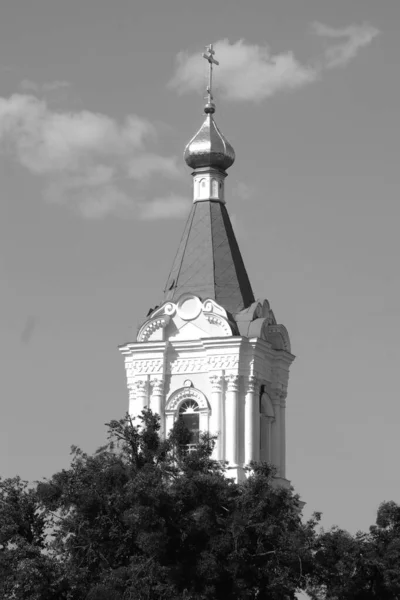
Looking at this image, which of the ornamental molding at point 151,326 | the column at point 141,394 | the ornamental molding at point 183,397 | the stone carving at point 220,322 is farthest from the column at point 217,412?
the ornamental molding at point 151,326

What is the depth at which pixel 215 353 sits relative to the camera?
50.5 m

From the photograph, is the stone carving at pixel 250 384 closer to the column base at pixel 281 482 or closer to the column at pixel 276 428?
the column at pixel 276 428

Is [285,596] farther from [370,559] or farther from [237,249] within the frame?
[237,249]

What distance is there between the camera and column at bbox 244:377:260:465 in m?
49.9

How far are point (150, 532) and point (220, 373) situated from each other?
37.7 ft

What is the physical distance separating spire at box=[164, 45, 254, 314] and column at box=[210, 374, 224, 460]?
219 centimetres

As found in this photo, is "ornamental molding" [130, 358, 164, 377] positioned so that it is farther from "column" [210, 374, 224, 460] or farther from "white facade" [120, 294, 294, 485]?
"column" [210, 374, 224, 460]

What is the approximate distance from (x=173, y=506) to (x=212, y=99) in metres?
17.8

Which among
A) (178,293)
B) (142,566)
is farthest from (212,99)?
(142,566)

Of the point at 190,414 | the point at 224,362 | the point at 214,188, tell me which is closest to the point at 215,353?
the point at 224,362

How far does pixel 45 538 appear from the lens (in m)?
41.3

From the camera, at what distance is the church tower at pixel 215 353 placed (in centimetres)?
5019

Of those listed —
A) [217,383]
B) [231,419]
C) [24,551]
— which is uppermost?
[217,383]

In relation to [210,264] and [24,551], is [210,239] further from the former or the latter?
[24,551]
